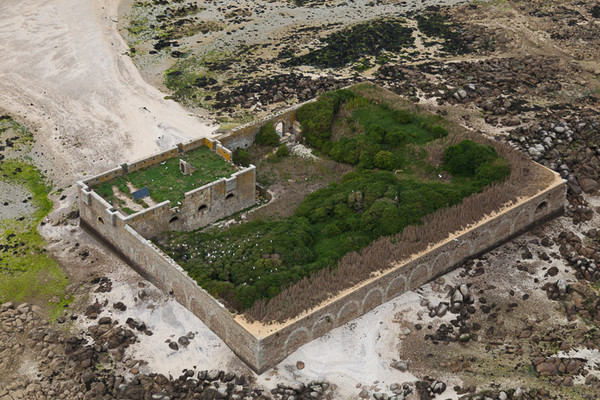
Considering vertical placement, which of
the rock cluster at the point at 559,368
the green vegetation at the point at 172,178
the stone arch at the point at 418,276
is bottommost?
the rock cluster at the point at 559,368

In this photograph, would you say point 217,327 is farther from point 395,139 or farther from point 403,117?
point 403,117

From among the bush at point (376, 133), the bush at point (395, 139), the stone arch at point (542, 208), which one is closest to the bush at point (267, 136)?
the bush at point (376, 133)

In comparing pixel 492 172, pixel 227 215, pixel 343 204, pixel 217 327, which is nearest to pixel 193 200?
pixel 227 215

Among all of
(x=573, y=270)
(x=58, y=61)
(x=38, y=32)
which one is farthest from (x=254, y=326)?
(x=38, y=32)

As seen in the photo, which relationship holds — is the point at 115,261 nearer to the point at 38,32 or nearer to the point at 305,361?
the point at 305,361

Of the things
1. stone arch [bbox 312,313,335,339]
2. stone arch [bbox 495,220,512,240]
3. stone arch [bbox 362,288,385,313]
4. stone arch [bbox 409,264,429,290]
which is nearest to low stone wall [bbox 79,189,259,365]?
stone arch [bbox 312,313,335,339]

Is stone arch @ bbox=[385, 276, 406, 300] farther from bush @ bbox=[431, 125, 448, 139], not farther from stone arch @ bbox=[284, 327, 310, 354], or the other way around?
bush @ bbox=[431, 125, 448, 139]

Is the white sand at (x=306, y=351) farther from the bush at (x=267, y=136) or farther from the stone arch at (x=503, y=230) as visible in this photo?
the bush at (x=267, y=136)
